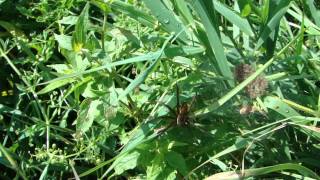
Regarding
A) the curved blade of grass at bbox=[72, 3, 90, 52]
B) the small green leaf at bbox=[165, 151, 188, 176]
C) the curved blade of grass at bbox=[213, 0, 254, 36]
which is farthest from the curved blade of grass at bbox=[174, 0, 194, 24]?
the small green leaf at bbox=[165, 151, 188, 176]

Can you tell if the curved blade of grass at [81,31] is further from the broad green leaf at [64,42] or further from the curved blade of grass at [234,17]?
the curved blade of grass at [234,17]

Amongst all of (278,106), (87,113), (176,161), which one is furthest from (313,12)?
(87,113)

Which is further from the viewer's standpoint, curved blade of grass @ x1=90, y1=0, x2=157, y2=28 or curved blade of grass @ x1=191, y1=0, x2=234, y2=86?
curved blade of grass @ x1=90, y1=0, x2=157, y2=28

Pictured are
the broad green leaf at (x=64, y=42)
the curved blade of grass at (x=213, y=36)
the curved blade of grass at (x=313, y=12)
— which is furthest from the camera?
the curved blade of grass at (x=313, y=12)

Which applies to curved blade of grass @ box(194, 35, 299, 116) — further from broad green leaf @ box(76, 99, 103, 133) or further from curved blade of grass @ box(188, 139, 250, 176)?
broad green leaf @ box(76, 99, 103, 133)

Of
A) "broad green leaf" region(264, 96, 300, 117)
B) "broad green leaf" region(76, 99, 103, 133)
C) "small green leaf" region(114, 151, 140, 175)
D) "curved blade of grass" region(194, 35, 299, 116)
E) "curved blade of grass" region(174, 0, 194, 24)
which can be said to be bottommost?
"small green leaf" region(114, 151, 140, 175)

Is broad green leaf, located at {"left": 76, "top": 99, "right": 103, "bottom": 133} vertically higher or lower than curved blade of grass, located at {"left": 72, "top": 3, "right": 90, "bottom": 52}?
lower

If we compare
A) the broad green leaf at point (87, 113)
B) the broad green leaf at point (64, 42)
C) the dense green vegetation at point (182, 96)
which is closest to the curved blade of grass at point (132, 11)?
the dense green vegetation at point (182, 96)
